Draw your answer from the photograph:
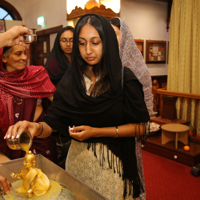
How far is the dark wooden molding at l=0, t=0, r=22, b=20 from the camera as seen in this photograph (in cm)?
644

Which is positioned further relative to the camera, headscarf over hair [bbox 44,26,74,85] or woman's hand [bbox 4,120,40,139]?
headscarf over hair [bbox 44,26,74,85]

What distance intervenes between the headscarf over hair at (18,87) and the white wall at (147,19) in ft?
13.6

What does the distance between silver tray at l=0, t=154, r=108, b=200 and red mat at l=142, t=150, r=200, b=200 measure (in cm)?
183

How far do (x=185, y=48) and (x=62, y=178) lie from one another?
4129mm

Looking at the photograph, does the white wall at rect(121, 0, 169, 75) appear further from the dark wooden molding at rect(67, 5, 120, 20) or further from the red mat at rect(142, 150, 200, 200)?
the red mat at rect(142, 150, 200, 200)

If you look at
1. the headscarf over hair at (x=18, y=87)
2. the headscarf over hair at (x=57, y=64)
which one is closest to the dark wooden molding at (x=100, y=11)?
the headscarf over hair at (x=57, y=64)

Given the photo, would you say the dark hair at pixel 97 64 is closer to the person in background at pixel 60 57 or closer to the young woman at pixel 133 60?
the young woman at pixel 133 60

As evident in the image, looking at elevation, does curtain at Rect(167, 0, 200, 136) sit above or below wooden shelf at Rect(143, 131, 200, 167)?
above

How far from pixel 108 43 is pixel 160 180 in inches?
91.4

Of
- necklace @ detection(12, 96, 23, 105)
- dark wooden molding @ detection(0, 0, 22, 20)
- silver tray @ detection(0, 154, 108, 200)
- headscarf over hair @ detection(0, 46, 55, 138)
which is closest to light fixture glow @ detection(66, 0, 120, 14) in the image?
headscarf over hair @ detection(0, 46, 55, 138)

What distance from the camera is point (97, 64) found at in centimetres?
131

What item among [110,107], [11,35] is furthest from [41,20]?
[110,107]

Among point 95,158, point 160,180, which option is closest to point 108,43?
point 95,158

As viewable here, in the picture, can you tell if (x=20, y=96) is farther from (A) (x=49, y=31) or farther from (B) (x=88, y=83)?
(A) (x=49, y=31)
